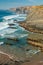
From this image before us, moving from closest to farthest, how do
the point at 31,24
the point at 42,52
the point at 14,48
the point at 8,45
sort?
1. the point at 42,52
2. the point at 14,48
3. the point at 8,45
4. the point at 31,24

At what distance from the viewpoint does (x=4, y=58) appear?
20750mm

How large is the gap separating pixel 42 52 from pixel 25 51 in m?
2.04

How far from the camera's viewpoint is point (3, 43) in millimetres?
30656

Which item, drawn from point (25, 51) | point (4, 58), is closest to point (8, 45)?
point (25, 51)

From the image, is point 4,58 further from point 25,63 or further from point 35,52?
point 35,52

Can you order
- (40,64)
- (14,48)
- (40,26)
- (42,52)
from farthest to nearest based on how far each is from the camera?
1. (40,26)
2. (14,48)
3. (42,52)
4. (40,64)

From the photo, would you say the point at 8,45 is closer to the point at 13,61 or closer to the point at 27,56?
the point at 27,56

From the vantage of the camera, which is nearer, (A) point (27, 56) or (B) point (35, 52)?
(A) point (27, 56)

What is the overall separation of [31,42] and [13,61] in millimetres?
9088

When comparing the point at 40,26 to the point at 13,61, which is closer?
the point at 13,61

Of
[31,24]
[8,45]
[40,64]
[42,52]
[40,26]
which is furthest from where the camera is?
[31,24]

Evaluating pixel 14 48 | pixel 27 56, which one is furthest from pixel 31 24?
pixel 27 56

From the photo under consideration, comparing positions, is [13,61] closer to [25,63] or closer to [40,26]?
[25,63]

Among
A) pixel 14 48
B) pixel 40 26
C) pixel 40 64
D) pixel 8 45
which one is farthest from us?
pixel 40 26
